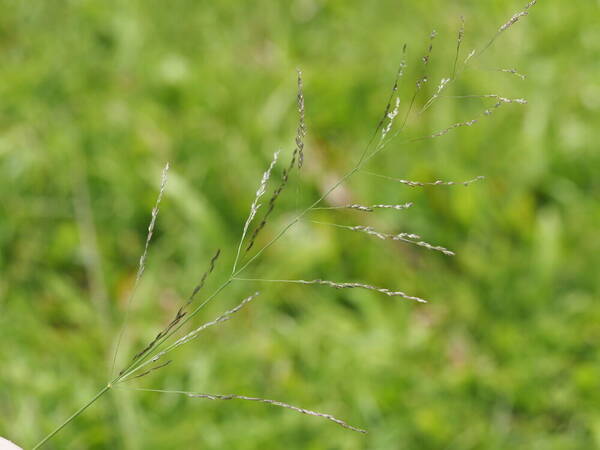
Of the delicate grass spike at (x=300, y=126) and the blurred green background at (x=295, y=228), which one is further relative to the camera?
the blurred green background at (x=295, y=228)

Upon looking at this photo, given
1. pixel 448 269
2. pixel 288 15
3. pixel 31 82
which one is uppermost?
pixel 288 15

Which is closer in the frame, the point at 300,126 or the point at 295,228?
the point at 300,126

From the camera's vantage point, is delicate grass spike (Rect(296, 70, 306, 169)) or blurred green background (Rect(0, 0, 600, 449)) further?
blurred green background (Rect(0, 0, 600, 449))

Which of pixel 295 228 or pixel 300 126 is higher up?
pixel 295 228

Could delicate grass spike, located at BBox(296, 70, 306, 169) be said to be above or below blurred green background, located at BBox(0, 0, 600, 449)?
below

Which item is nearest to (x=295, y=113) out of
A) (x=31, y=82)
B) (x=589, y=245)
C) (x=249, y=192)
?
(x=249, y=192)

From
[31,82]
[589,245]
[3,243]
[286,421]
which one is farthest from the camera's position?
[31,82]

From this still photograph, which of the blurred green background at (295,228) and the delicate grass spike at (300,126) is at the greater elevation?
the blurred green background at (295,228)

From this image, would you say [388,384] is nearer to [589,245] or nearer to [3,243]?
[589,245]
